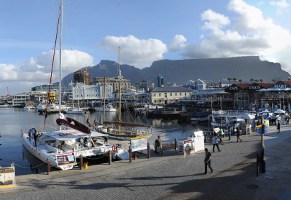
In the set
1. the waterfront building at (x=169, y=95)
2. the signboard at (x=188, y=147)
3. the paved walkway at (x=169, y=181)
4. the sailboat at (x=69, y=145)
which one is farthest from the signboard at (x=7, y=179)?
the waterfront building at (x=169, y=95)

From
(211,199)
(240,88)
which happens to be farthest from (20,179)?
(240,88)

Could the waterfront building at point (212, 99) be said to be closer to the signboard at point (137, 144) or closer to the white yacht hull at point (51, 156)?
the signboard at point (137, 144)

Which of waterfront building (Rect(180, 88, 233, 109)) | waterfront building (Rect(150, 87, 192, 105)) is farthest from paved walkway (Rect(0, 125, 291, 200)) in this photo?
waterfront building (Rect(150, 87, 192, 105))

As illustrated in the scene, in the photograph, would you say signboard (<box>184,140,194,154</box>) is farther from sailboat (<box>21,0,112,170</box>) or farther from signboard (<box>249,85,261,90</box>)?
signboard (<box>249,85,261,90</box>)

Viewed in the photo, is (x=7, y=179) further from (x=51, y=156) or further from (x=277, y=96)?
(x=277, y=96)

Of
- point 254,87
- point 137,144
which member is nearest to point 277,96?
point 254,87

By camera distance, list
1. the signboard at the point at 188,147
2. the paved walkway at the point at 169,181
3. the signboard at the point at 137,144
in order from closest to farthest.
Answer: the paved walkway at the point at 169,181 < the signboard at the point at 188,147 < the signboard at the point at 137,144

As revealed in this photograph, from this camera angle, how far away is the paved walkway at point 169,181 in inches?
543

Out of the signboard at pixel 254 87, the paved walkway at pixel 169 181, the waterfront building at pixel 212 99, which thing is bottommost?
the paved walkway at pixel 169 181

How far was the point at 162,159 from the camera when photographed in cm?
2131

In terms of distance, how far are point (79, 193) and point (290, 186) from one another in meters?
9.98

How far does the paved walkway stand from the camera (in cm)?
1378

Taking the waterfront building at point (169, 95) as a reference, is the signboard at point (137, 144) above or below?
below

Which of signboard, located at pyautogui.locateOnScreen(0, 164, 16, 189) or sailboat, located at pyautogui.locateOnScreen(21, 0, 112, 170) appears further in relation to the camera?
sailboat, located at pyautogui.locateOnScreen(21, 0, 112, 170)
